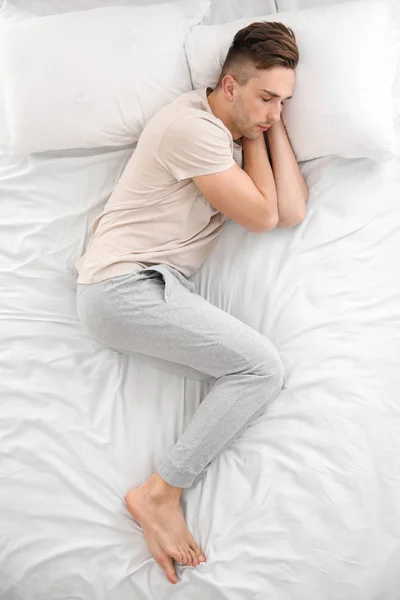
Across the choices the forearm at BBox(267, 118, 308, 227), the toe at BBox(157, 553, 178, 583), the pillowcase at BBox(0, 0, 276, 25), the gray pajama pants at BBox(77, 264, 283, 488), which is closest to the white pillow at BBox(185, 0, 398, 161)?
the forearm at BBox(267, 118, 308, 227)

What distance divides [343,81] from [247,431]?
85cm

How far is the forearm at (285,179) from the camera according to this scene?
1526 mm

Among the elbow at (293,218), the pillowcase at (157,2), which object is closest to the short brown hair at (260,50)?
the pillowcase at (157,2)

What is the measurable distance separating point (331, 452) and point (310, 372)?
18 centimetres

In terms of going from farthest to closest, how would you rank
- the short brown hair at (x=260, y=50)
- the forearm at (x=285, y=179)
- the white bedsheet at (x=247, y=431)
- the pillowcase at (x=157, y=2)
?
the pillowcase at (x=157, y=2) < the forearm at (x=285, y=179) < the short brown hair at (x=260, y=50) < the white bedsheet at (x=247, y=431)

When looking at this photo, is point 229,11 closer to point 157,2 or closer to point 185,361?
point 157,2

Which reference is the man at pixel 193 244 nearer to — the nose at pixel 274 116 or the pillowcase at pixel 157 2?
the nose at pixel 274 116

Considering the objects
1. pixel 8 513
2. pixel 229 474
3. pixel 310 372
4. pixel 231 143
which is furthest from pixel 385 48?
A: pixel 8 513

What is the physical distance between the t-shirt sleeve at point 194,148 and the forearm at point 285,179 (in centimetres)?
17

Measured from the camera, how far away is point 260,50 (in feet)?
4.63

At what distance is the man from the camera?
1382 mm

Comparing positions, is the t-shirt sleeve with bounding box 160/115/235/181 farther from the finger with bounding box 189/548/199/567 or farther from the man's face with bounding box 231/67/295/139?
the finger with bounding box 189/548/199/567

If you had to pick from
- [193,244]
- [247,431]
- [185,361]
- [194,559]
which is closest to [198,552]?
[194,559]

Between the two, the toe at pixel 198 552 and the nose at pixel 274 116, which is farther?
the nose at pixel 274 116
